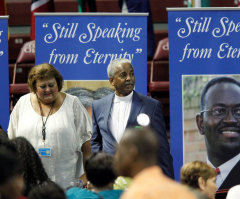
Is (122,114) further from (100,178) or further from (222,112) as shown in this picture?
(100,178)

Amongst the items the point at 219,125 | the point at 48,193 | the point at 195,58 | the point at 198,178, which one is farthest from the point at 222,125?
the point at 48,193

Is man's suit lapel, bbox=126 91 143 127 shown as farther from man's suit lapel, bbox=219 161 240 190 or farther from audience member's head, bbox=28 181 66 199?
audience member's head, bbox=28 181 66 199

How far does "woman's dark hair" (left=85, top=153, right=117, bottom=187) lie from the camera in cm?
431

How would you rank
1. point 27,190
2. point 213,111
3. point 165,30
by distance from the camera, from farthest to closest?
1. point 165,30
2. point 213,111
3. point 27,190

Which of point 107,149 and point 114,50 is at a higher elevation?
point 114,50

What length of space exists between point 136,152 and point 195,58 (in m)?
4.28

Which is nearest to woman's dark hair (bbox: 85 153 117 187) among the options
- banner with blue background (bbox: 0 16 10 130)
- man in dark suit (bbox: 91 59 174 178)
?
man in dark suit (bbox: 91 59 174 178)

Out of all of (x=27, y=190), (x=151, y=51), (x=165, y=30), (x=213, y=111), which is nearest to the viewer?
(x=27, y=190)

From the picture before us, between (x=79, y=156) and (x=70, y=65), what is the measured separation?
146 centimetres

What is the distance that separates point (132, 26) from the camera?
7078mm

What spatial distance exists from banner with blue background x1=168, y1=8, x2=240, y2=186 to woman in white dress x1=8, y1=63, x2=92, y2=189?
1463 mm

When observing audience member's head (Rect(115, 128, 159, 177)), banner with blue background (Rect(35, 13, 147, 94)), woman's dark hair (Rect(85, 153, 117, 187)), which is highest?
audience member's head (Rect(115, 128, 159, 177))

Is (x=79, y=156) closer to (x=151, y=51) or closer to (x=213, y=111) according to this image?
(x=213, y=111)

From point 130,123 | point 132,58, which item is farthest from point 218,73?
point 130,123
